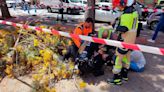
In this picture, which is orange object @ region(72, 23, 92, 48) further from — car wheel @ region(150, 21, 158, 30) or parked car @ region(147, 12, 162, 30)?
car wheel @ region(150, 21, 158, 30)

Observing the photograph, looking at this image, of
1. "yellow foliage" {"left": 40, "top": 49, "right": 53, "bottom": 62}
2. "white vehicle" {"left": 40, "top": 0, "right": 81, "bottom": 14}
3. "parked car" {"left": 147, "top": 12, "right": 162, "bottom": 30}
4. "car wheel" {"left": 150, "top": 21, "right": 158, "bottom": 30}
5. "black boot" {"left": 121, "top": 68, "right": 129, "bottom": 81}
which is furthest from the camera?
"white vehicle" {"left": 40, "top": 0, "right": 81, "bottom": 14}

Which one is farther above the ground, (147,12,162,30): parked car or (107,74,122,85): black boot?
(147,12,162,30): parked car

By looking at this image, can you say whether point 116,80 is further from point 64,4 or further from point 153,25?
point 64,4

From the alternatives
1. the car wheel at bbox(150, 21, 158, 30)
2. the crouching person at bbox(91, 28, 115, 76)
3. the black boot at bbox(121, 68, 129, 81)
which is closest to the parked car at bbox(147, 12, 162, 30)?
the car wheel at bbox(150, 21, 158, 30)

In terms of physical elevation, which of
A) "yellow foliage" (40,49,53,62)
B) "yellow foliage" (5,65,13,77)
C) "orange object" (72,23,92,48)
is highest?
"orange object" (72,23,92,48)

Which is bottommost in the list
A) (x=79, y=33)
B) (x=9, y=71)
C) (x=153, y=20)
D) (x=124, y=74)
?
(x=9, y=71)

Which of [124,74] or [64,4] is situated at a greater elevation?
[64,4]

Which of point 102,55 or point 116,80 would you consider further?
point 102,55

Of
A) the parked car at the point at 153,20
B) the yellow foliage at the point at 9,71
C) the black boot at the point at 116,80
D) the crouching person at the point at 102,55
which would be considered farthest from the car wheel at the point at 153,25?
the yellow foliage at the point at 9,71

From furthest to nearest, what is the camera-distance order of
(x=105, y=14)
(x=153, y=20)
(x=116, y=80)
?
1. (x=105, y=14)
2. (x=153, y=20)
3. (x=116, y=80)

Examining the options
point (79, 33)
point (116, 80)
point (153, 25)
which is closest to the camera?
point (116, 80)

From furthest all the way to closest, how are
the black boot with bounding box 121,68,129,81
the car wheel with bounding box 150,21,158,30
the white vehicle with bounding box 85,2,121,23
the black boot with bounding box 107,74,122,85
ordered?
the white vehicle with bounding box 85,2,121,23 → the car wheel with bounding box 150,21,158,30 → the black boot with bounding box 121,68,129,81 → the black boot with bounding box 107,74,122,85

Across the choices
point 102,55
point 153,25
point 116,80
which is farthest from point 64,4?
point 116,80

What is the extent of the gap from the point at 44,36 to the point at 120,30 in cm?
247
